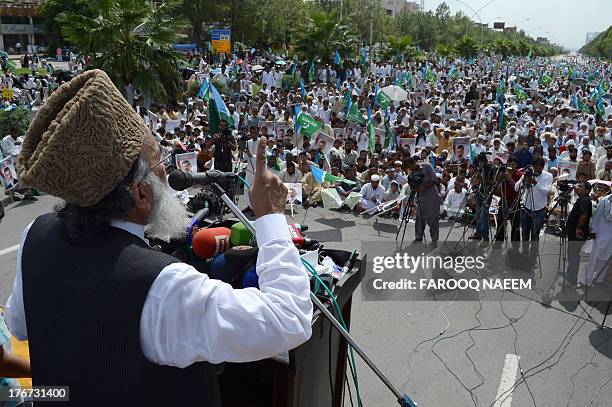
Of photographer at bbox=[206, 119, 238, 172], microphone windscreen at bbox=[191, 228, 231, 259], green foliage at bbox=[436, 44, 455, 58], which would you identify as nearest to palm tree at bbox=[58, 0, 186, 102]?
photographer at bbox=[206, 119, 238, 172]

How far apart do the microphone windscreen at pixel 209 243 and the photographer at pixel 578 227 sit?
5804 mm

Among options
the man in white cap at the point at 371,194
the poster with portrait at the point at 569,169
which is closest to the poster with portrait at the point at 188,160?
the man in white cap at the point at 371,194

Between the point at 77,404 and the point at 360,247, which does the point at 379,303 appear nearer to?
the point at 360,247

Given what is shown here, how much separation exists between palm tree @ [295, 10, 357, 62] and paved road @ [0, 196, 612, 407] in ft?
71.1

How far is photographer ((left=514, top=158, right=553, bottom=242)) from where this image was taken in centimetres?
759

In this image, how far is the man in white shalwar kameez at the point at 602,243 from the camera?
6.52 m

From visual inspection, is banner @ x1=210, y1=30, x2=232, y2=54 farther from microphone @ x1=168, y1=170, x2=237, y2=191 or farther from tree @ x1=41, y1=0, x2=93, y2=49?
microphone @ x1=168, y1=170, x2=237, y2=191

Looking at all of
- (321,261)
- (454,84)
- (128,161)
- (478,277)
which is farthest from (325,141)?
(454,84)

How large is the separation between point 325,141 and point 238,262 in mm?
10855

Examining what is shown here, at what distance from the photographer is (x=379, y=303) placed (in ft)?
20.2

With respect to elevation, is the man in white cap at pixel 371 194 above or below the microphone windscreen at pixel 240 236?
below

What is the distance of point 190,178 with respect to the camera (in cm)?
201

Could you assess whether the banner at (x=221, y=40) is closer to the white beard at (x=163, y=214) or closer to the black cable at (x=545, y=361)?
the black cable at (x=545, y=361)

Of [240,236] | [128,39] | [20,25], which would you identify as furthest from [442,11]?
[240,236]
